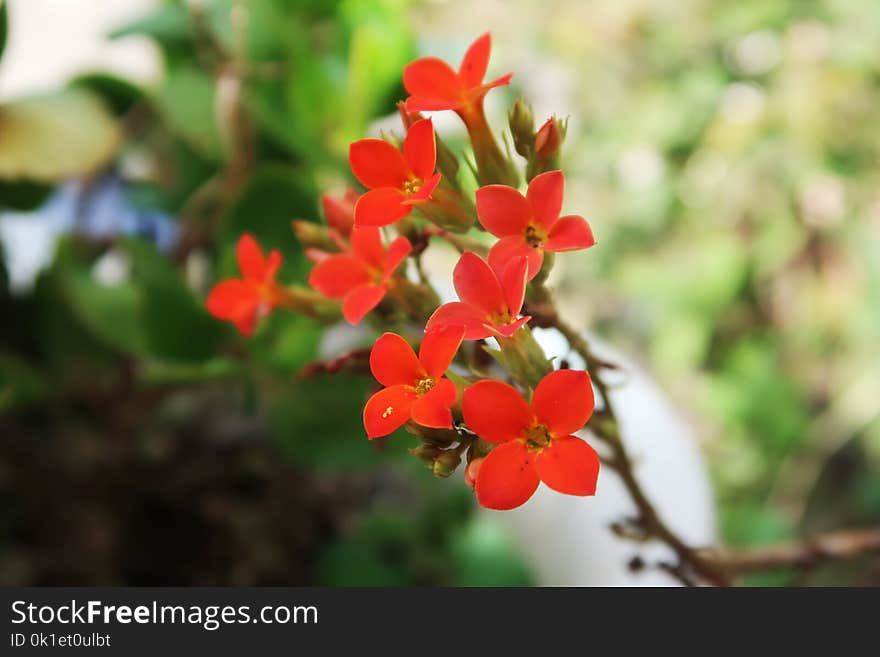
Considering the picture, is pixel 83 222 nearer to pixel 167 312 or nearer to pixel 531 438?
pixel 167 312

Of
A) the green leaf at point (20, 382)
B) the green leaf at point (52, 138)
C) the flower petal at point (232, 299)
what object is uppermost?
the green leaf at point (52, 138)

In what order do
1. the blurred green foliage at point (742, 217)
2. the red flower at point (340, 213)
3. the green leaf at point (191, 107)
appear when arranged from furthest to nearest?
1. the blurred green foliage at point (742, 217)
2. the green leaf at point (191, 107)
3. the red flower at point (340, 213)

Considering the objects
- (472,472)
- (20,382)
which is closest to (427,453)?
(472,472)

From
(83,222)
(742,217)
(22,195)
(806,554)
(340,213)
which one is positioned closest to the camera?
(340,213)

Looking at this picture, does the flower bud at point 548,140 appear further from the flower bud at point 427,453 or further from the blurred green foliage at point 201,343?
the blurred green foliage at point 201,343

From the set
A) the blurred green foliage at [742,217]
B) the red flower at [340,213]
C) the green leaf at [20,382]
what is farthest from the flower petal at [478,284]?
the blurred green foliage at [742,217]

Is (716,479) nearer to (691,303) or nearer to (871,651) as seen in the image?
(691,303)

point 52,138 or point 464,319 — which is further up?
point 52,138

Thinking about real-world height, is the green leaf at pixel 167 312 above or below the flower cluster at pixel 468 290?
above
